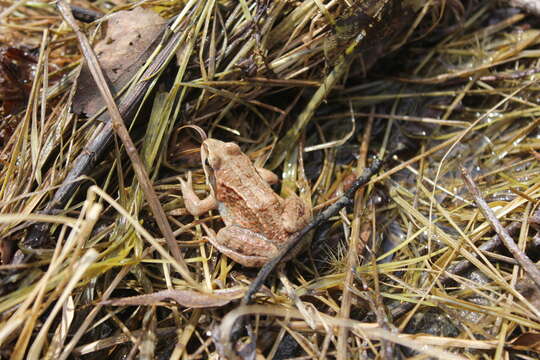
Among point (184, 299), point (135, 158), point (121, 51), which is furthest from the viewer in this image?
point (121, 51)

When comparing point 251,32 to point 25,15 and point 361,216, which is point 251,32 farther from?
point 25,15

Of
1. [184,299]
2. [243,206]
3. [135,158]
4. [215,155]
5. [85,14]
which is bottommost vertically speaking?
[184,299]

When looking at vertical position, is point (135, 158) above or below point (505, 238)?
above

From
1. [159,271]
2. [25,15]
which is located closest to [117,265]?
[159,271]

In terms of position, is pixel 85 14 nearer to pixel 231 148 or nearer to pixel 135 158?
pixel 135 158

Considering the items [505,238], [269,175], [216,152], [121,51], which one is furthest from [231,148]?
[505,238]

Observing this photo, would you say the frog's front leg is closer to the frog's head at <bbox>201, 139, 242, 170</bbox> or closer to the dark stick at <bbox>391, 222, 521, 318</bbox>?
the frog's head at <bbox>201, 139, 242, 170</bbox>
